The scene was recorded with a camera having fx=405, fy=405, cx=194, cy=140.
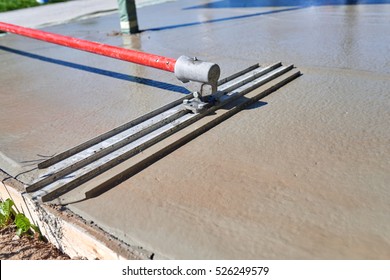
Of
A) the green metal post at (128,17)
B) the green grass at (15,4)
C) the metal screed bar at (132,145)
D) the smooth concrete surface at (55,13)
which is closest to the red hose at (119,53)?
the metal screed bar at (132,145)

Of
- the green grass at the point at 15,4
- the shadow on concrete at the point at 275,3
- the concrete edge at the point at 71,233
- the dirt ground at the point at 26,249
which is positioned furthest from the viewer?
the green grass at the point at 15,4

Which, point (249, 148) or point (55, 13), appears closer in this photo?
point (249, 148)

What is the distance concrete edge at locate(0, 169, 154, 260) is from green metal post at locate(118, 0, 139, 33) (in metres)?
4.29

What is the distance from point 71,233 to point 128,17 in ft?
15.7

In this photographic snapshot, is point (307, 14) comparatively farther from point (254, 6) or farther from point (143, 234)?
point (143, 234)

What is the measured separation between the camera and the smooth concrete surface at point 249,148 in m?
1.71

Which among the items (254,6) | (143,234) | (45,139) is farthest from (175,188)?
(254,6)

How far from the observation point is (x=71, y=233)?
1.87m

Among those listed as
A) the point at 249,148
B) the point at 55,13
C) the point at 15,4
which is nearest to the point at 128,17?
the point at 249,148

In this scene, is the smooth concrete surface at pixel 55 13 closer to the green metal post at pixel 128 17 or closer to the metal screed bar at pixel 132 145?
the green metal post at pixel 128 17

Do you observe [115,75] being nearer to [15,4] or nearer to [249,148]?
[249,148]

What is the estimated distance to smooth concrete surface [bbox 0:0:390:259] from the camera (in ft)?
5.60

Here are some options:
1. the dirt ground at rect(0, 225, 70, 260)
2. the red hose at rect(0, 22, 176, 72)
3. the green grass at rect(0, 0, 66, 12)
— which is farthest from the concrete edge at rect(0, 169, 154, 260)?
the green grass at rect(0, 0, 66, 12)

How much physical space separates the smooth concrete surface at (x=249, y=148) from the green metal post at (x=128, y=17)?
122cm
